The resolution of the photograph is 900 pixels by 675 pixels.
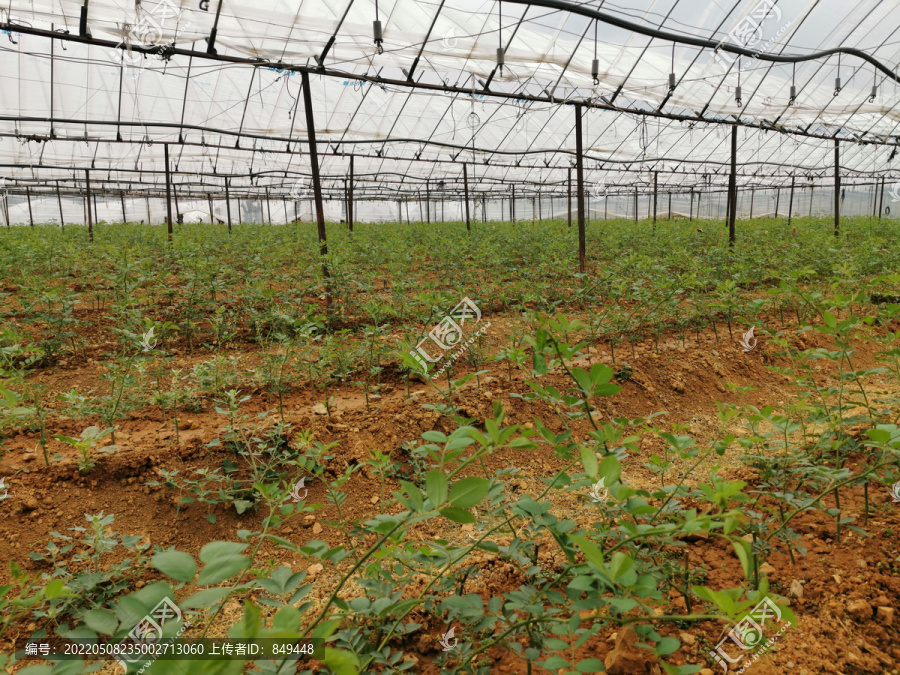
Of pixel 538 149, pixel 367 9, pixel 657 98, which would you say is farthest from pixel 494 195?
pixel 367 9

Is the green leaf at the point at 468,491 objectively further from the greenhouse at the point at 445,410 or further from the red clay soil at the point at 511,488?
the red clay soil at the point at 511,488

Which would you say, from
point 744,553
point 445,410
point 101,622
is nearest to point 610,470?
point 744,553

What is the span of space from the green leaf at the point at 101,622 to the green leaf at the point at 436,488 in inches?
18.9

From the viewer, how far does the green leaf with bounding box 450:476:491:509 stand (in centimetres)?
76

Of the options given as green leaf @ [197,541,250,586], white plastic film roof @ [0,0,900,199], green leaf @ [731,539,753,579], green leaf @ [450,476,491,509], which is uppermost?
white plastic film roof @ [0,0,900,199]

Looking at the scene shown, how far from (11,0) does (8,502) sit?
7.45 metres

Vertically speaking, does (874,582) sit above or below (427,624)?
above

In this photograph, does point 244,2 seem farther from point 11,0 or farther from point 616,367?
point 616,367

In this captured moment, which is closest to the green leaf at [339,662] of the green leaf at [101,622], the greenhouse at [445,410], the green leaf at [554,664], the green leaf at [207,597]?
the greenhouse at [445,410]

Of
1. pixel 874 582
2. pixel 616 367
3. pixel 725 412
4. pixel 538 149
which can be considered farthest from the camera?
pixel 538 149

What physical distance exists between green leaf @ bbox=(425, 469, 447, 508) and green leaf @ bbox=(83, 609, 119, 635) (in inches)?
18.9

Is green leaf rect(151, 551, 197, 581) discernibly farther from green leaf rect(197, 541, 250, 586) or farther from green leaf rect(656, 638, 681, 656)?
green leaf rect(656, 638, 681, 656)

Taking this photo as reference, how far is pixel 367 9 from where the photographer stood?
28.3ft

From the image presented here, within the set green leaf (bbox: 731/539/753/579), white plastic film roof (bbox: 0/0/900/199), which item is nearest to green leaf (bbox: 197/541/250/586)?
green leaf (bbox: 731/539/753/579)
